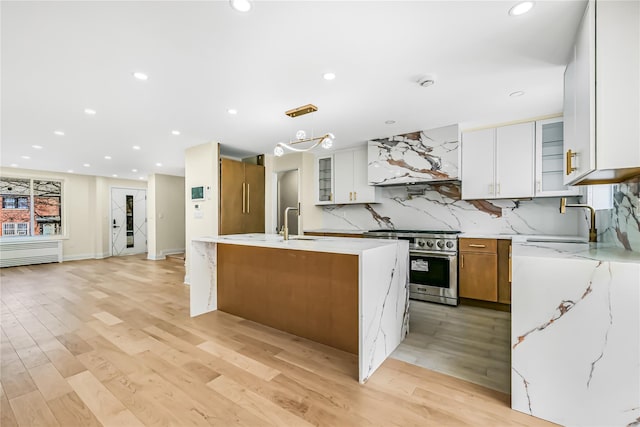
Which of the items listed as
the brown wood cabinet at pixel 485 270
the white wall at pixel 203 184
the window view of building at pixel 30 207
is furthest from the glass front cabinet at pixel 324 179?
the window view of building at pixel 30 207

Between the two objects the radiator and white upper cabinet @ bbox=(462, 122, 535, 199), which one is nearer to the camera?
white upper cabinet @ bbox=(462, 122, 535, 199)

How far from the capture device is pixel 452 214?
4145 mm

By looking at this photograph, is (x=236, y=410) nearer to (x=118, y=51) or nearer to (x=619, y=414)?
(x=619, y=414)

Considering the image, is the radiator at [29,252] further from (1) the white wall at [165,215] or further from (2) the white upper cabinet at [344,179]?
(2) the white upper cabinet at [344,179]

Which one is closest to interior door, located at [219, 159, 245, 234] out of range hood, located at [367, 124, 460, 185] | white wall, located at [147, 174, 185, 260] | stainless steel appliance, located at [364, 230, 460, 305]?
range hood, located at [367, 124, 460, 185]

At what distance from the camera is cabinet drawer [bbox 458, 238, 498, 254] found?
3396 mm

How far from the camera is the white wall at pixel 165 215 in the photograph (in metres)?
7.70

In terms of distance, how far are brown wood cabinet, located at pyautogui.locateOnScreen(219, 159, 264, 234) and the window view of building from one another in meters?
6.03

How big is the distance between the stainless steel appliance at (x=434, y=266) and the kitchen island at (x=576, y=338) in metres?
1.95

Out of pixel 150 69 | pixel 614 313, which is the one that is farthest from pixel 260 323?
pixel 614 313

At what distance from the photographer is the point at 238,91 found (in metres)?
2.66

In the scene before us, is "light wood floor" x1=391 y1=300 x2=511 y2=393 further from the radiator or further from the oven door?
the radiator

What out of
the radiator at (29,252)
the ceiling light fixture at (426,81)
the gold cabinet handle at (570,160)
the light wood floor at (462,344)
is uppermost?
the ceiling light fixture at (426,81)

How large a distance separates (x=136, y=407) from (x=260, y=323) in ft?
4.62
